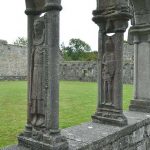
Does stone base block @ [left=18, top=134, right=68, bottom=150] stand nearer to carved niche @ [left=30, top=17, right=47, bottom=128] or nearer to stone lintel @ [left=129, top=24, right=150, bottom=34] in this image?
carved niche @ [left=30, top=17, right=47, bottom=128]

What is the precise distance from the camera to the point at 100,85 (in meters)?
5.28

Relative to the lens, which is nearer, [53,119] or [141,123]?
[53,119]

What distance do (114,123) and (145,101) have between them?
171 cm

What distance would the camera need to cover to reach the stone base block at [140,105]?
251 inches

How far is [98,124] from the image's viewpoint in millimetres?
5074

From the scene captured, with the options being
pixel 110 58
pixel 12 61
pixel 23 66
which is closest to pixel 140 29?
pixel 110 58

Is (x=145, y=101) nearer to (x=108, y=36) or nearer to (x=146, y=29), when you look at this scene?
(x=146, y=29)

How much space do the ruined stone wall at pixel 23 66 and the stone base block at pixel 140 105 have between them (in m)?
24.9

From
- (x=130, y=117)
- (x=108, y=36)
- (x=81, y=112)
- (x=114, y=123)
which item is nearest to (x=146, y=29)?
(x=108, y=36)

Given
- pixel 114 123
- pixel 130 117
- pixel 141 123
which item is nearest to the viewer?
pixel 114 123

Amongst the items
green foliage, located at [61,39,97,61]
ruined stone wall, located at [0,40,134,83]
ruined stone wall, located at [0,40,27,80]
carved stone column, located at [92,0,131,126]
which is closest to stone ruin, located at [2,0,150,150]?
carved stone column, located at [92,0,131,126]

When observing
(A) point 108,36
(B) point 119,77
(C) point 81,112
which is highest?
(A) point 108,36

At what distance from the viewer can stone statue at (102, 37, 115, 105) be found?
5.02m

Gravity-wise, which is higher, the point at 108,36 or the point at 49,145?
the point at 108,36
